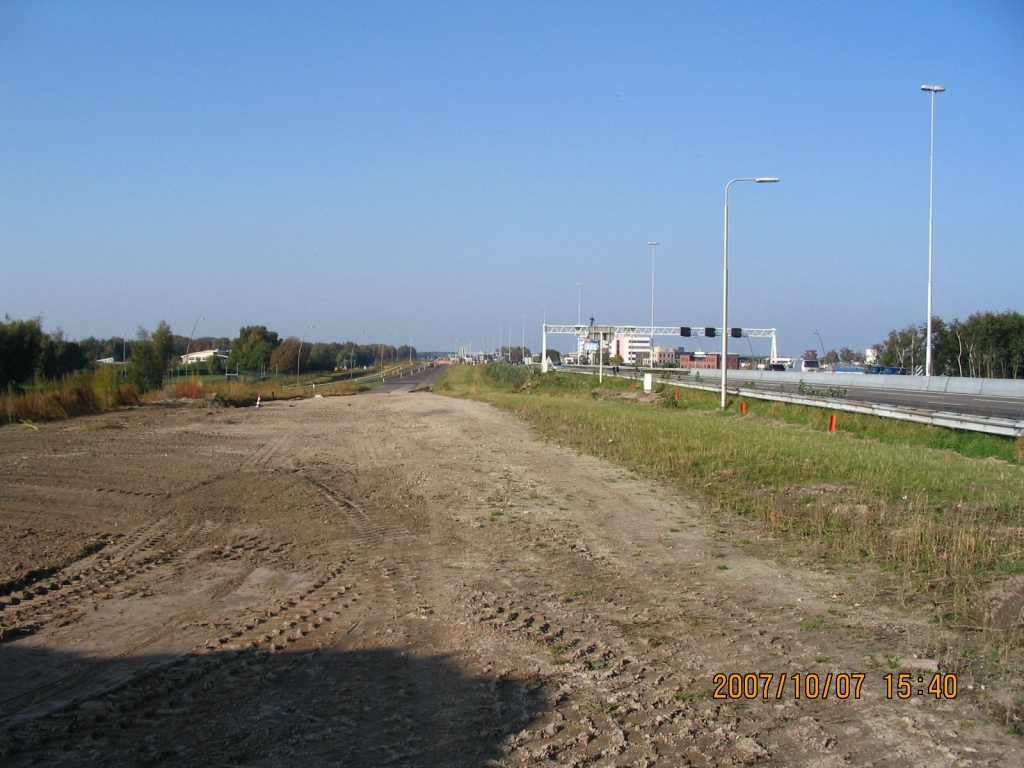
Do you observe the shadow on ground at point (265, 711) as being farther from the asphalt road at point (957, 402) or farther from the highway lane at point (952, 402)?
the asphalt road at point (957, 402)

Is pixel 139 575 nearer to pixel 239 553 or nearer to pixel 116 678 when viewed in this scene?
pixel 239 553

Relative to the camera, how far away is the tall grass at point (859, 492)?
863 centimetres

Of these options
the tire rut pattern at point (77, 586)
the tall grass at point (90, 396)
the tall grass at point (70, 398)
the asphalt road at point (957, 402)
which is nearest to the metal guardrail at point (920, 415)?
the asphalt road at point (957, 402)

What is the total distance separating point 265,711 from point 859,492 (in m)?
10.6

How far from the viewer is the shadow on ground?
186 inches

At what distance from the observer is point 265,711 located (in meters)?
5.32

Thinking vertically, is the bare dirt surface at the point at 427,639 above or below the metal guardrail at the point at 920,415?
below

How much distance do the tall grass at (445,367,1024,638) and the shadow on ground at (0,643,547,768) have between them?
14.7 ft

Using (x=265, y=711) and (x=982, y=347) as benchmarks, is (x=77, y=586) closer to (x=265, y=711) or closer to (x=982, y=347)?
(x=265, y=711)

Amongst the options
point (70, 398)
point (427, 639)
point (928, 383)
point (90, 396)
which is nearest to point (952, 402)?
point (928, 383)

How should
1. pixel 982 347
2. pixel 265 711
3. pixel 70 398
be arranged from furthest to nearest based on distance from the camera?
pixel 982 347, pixel 70 398, pixel 265 711

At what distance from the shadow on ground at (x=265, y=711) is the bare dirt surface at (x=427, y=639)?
0.02m

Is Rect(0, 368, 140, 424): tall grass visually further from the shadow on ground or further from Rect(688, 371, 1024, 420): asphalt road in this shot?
Rect(688, 371, 1024, 420): asphalt road

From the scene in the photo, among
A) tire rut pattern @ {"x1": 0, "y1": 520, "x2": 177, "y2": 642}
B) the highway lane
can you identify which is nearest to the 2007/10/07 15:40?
tire rut pattern @ {"x1": 0, "y1": 520, "x2": 177, "y2": 642}
